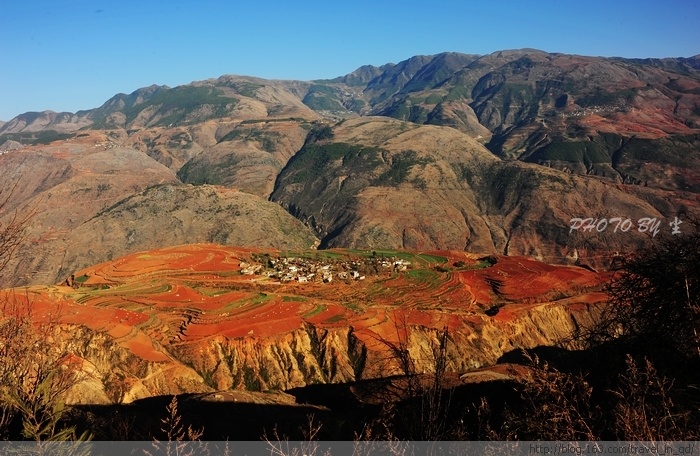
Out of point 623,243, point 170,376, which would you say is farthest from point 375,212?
point 170,376

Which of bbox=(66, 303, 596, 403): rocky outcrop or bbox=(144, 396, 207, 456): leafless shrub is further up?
bbox=(144, 396, 207, 456): leafless shrub

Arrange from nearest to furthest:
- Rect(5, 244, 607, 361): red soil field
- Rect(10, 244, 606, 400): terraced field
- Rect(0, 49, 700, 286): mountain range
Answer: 1. Rect(10, 244, 606, 400): terraced field
2. Rect(5, 244, 607, 361): red soil field
3. Rect(0, 49, 700, 286): mountain range

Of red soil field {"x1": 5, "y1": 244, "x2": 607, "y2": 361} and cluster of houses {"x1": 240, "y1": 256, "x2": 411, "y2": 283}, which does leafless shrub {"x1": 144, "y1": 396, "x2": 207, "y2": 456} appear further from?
cluster of houses {"x1": 240, "y1": 256, "x2": 411, "y2": 283}

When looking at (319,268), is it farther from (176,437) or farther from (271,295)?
(176,437)

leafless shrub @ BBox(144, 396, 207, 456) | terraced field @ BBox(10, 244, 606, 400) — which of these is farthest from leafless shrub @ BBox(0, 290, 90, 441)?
terraced field @ BBox(10, 244, 606, 400)

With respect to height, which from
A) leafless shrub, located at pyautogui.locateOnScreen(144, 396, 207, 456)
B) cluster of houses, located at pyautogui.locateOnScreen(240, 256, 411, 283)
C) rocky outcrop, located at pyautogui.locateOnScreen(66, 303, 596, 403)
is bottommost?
rocky outcrop, located at pyautogui.locateOnScreen(66, 303, 596, 403)

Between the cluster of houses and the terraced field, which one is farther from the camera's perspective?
the cluster of houses
